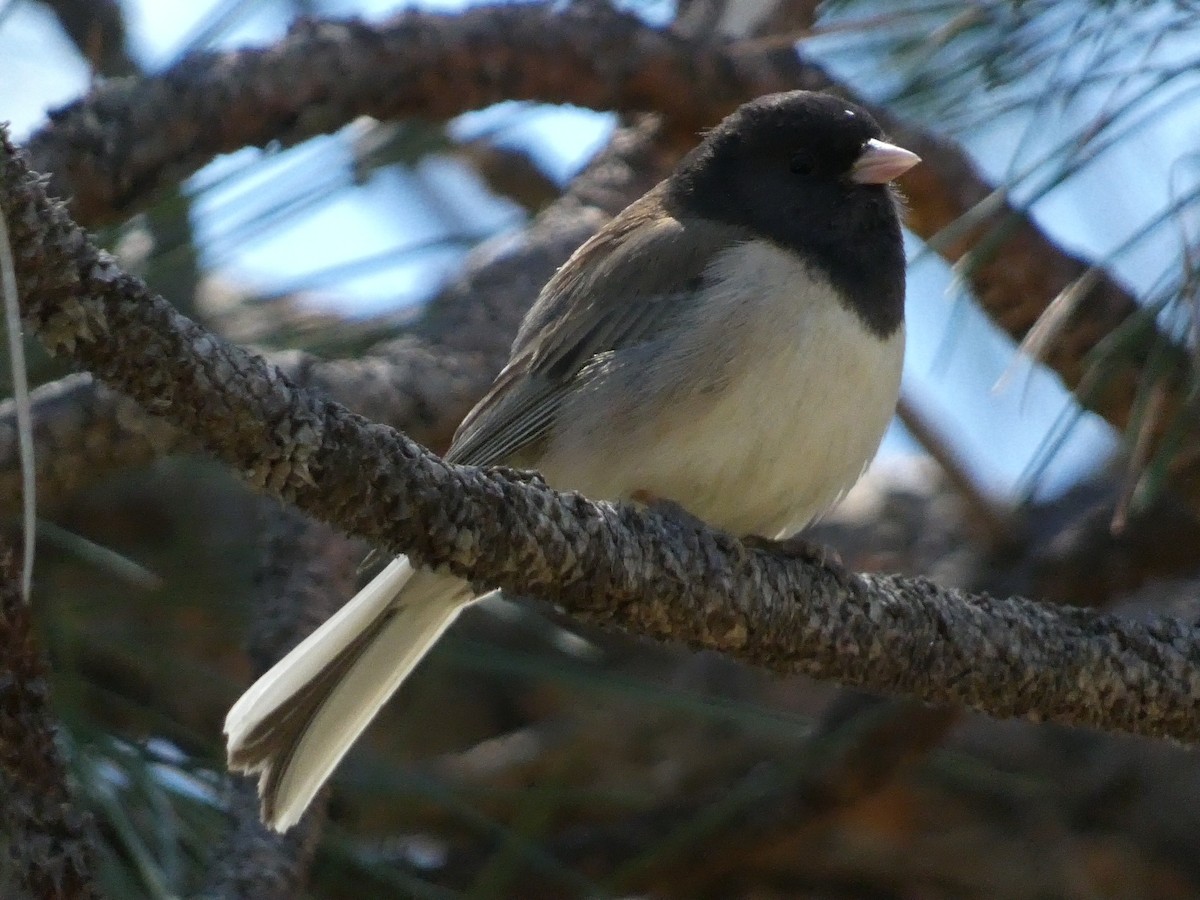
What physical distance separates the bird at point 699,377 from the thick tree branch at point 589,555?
316 mm

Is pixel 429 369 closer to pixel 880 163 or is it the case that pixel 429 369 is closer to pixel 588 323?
pixel 588 323

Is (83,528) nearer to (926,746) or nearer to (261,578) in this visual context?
(261,578)

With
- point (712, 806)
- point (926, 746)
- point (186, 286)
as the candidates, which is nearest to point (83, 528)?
point (186, 286)

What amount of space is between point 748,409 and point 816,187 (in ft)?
1.76

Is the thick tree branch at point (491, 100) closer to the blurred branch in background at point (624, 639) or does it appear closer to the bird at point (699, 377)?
the blurred branch in background at point (624, 639)

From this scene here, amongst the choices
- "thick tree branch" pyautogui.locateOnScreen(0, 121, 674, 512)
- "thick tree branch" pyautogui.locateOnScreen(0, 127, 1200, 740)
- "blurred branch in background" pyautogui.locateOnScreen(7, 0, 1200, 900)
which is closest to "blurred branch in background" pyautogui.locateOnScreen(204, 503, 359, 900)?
"blurred branch in background" pyautogui.locateOnScreen(7, 0, 1200, 900)

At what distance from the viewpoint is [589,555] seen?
156 cm

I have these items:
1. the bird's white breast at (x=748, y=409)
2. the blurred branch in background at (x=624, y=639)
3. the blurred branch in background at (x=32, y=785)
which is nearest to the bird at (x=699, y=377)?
the bird's white breast at (x=748, y=409)

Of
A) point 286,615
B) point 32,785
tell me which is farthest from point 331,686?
point 32,785

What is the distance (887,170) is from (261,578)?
1.14 m

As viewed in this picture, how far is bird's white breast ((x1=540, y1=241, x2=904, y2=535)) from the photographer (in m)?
2.20

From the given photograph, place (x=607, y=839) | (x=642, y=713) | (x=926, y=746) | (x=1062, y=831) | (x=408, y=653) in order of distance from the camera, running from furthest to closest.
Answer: (x=642, y=713) → (x=1062, y=831) → (x=607, y=839) → (x=926, y=746) → (x=408, y=653)

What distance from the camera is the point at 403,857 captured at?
2492mm

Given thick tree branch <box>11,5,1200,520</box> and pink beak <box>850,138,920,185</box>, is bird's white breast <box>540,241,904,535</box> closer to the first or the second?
pink beak <box>850,138,920,185</box>
